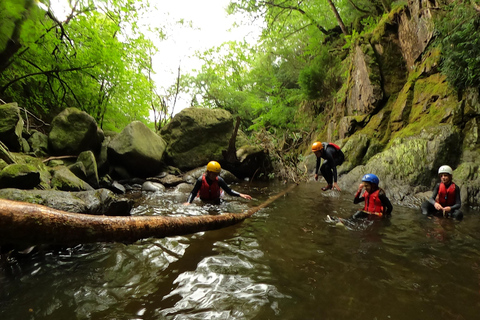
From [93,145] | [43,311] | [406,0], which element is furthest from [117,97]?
[406,0]

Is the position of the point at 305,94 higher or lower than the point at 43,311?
higher

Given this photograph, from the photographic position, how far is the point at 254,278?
2367mm

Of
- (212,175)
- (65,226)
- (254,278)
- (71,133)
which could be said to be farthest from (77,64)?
(254,278)

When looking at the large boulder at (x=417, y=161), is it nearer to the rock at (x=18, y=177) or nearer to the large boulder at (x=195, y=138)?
the large boulder at (x=195, y=138)

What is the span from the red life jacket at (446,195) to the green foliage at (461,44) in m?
4.60

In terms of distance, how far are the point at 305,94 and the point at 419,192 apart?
1169 centimetres

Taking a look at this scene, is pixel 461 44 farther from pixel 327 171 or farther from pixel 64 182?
pixel 64 182

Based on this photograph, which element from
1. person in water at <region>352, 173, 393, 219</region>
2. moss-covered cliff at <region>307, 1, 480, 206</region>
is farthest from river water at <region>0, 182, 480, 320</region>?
moss-covered cliff at <region>307, 1, 480, 206</region>

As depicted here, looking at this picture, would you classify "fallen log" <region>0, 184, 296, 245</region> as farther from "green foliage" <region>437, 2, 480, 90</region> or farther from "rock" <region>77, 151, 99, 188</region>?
"green foliage" <region>437, 2, 480, 90</region>

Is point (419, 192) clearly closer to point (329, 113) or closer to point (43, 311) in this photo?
point (43, 311)

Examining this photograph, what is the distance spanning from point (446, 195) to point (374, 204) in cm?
198

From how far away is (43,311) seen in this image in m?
1.78

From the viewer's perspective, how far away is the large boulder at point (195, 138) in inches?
481

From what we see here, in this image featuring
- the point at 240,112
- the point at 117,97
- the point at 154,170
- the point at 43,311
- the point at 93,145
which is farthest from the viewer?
the point at 240,112
